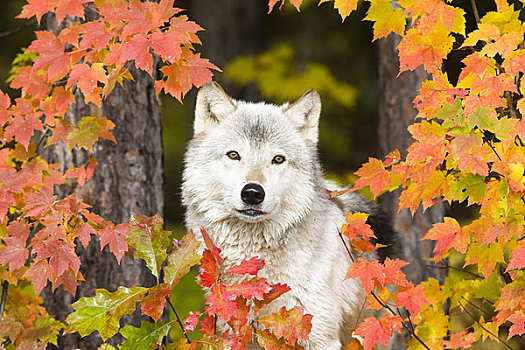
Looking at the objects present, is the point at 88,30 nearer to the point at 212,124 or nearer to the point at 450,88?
the point at 212,124

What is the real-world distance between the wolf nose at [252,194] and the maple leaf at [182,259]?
23.2 inches

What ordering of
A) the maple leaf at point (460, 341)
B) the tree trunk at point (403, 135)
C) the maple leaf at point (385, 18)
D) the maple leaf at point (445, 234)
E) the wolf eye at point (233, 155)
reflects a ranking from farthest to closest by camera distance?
1. the tree trunk at point (403, 135)
2. the wolf eye at point (233, 155)
3. the maple leaf at point (460, 341)
4. the maple leaf at point (385, 18)
5. the maple leaf at point (445, 234)

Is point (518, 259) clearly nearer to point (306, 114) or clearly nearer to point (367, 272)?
point (367, 272)

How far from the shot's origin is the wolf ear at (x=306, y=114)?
3.62 m

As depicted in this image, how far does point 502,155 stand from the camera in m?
2.57

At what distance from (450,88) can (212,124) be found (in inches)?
62.6

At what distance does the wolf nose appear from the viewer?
10.2 ft

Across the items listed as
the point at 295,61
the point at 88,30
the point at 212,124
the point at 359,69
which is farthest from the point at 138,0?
the point at 359,69

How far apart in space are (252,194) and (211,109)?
31.4 inches

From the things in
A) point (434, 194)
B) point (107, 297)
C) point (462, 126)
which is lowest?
point (107, 297)

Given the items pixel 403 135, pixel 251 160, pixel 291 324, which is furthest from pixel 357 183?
pixel 403 135

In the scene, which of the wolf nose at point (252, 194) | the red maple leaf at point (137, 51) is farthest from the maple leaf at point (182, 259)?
the red maple leaf at point (137, 51)

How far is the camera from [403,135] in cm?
513

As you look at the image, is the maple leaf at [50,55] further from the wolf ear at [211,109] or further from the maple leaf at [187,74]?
the wolf ear at [211,109]
